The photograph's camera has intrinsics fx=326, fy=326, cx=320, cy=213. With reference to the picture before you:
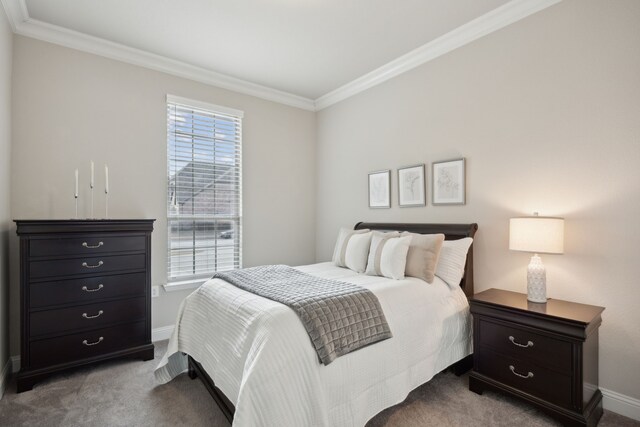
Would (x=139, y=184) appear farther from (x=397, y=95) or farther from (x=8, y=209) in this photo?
(x=397, y=95)

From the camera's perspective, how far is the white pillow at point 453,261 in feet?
8.55

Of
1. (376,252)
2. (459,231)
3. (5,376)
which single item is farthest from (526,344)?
(5,376)

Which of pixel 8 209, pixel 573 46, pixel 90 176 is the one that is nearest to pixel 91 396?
pixel 8 209

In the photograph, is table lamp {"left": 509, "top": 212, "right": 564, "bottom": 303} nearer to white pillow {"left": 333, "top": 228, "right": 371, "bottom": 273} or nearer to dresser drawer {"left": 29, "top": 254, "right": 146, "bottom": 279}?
white pillow {"left": 333, "top": 228, "right": 371, "bottom": 273}

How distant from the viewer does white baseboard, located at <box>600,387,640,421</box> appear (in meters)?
2.02

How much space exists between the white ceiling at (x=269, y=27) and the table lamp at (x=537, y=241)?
1.72 metres

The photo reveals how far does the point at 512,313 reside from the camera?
2.12 m

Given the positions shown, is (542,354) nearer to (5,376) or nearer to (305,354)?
(305,354)

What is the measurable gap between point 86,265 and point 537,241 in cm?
333

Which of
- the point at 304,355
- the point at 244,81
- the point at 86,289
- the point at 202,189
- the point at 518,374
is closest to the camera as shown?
the point at 304,355

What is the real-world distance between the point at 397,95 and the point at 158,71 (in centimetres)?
252

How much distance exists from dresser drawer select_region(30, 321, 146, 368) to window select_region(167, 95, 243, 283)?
2.47ft

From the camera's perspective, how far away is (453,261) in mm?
2646

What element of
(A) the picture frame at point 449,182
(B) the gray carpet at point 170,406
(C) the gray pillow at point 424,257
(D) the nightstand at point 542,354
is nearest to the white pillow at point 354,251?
(C) the gray pillow at point 424,257
